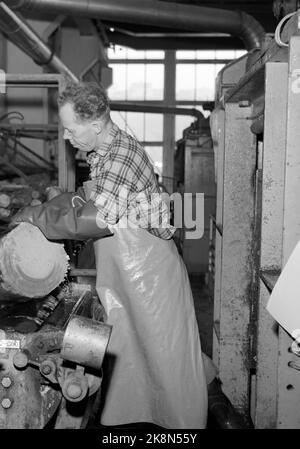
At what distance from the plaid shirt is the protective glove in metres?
0.04

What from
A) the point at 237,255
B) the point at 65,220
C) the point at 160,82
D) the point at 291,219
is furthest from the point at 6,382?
the point at 160,82

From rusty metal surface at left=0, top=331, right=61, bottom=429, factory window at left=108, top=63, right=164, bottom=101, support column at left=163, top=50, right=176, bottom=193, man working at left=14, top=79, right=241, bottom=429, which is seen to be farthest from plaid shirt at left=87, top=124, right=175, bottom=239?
factory window at left=108, top=63, right=164, bottom=101

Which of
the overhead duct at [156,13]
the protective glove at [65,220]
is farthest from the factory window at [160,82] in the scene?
the protective glove at [65,220]

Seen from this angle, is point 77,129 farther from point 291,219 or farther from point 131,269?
point 291,219

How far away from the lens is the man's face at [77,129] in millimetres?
1561

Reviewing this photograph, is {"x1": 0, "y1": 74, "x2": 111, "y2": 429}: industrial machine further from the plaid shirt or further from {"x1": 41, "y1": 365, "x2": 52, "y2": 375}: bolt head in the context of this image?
the plaid shirt

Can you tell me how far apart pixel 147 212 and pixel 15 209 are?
647mm

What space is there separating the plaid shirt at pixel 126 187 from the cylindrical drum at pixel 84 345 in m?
0.42

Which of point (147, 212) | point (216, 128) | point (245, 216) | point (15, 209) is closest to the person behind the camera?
point (147, 212)

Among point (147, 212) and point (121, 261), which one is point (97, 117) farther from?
point (121, 261)

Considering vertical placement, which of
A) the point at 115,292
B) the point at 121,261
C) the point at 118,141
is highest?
the point at 118,141

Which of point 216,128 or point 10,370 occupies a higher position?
point 216,128
